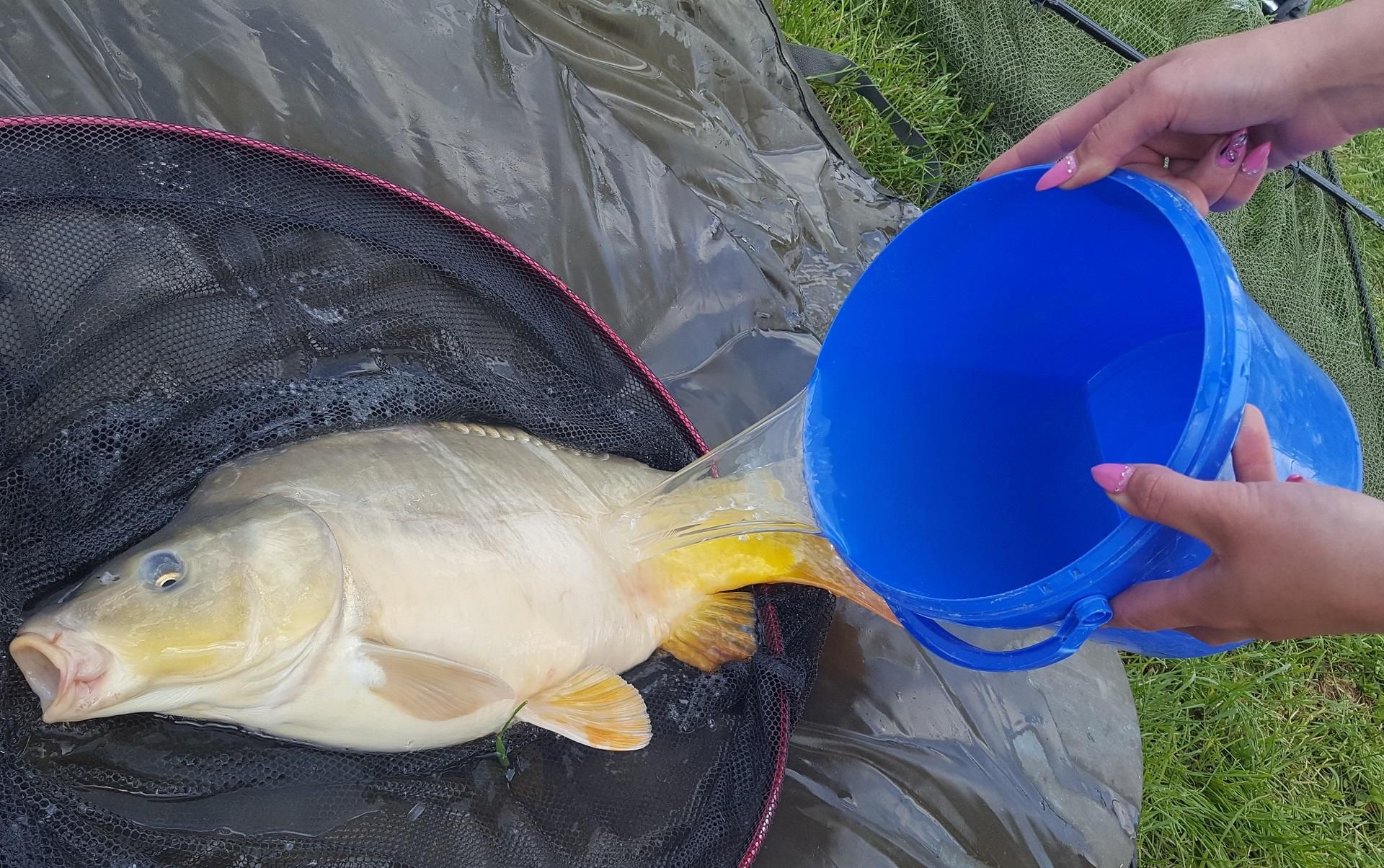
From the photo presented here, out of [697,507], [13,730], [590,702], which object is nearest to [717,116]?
[697,507]

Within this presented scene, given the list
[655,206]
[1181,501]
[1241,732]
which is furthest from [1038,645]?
[1241,732]

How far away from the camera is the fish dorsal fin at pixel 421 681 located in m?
1.48

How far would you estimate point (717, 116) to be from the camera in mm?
2488

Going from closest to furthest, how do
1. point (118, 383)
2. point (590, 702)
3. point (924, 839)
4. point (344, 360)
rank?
point (118, 383), point (590, 702), point (344, 360), point (924, 839)

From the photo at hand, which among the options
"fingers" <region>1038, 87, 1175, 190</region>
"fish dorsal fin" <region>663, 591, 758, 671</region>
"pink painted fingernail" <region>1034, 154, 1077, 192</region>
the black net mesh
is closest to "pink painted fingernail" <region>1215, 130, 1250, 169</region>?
"fingers" <region>1038, 87, 1175, 190</region>

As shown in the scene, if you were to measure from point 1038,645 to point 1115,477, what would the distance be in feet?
0.75

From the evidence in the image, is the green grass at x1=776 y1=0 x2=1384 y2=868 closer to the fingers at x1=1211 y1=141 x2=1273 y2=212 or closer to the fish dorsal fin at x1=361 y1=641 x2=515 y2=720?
the fingers at x1=1211 y1=141 x2=1273 y2=212

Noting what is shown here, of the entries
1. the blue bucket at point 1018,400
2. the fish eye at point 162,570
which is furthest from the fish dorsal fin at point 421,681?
the blue bucket at point 1018,400

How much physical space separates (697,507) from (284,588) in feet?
2.52

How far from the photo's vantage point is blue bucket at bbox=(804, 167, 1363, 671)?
1.23 m

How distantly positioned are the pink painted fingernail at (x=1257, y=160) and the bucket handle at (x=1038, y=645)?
742mm

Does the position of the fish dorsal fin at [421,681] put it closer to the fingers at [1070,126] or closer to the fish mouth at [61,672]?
the fish mouth at [61,672]

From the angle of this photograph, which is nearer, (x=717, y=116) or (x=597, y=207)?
(x=597, y=207)

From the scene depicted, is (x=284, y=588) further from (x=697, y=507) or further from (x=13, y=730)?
(x=697, y=507)
